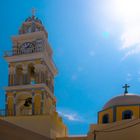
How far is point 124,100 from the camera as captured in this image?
80.6 feet

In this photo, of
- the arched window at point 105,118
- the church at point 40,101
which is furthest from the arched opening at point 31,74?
the arched window at point 105,118

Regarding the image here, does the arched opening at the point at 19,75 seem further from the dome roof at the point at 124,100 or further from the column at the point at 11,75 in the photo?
the dome roof at the point at 124,100

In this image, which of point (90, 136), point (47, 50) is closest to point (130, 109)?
point (90, 136)

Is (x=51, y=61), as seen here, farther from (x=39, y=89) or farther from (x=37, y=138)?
(x=37, y=138)

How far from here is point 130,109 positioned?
24.0 meters

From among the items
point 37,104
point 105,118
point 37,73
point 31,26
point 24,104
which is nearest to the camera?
point 37,104

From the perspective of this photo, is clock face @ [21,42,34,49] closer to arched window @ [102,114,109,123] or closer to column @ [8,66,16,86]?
column @ [8,66,16,86]

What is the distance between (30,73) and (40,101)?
327 cm

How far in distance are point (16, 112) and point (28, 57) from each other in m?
4.55

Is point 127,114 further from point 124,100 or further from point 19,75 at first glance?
point 19,75

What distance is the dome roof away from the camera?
24.3m

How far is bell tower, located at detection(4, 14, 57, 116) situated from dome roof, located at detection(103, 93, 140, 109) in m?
4.95

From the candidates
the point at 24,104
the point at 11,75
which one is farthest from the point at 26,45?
the point at 24,104

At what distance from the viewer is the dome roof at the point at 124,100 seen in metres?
24.3
